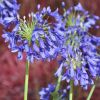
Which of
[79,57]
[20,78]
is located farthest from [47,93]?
[20,78]

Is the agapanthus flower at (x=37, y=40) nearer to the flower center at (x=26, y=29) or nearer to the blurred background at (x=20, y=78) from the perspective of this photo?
the flower center at (x=26, y=29)

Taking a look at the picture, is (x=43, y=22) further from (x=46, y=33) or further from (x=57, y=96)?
(x=57, y=96)

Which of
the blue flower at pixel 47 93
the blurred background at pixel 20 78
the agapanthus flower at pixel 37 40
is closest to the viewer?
the agapanthus flower at pixel 37 40

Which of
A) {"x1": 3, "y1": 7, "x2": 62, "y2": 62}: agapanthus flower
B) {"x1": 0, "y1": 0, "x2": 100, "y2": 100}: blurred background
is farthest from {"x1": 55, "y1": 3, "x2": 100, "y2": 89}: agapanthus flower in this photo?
{"x1": 0, "y1": 0, "x2": 100, "y2": 100}: blurred background

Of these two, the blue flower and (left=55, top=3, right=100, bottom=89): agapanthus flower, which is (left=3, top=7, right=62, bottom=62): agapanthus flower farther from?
the blue flower

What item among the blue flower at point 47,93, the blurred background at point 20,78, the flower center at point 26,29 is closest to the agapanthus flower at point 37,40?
the flower center at point 26,29
